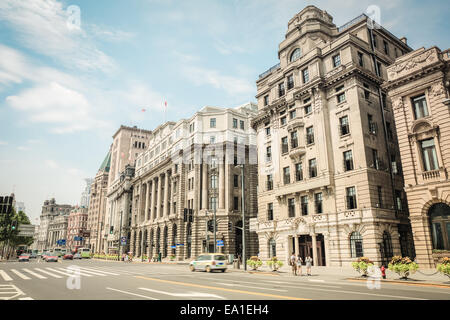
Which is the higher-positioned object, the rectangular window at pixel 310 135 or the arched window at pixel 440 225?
the rectangular window at pixel 310 135

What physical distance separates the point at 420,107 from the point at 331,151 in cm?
966

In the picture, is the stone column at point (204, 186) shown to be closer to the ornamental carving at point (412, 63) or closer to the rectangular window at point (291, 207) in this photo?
the rectangular window at point (291, 207)

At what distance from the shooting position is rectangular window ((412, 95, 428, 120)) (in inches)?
1076

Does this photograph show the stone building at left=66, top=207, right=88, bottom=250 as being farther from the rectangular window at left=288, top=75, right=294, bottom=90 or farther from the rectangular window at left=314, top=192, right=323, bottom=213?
the rectangular window at left=314, top=192, right=323, bottom=213

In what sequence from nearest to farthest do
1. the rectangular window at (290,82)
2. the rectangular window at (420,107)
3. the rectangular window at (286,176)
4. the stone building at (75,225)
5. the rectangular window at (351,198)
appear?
the rectangular window at (420,107)
the rectangular window at (351,198)
the rectangular window at (286,176)
the rectangular window at (290,82)
the stone building at (75,225)

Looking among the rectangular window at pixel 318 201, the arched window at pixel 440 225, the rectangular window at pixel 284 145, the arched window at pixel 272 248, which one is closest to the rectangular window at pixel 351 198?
the rectangular window at pixel 318 201

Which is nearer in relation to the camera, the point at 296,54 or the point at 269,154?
the point at 296,54

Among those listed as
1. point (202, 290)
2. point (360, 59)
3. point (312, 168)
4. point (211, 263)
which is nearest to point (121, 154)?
point (312, 168)

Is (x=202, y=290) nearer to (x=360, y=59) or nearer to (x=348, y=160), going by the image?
(x=348, y=160)

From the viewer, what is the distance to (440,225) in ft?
81.3

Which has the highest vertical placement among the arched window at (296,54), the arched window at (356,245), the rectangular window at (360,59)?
the arched window at (296,54)

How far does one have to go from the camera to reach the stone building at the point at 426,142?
2475cm
